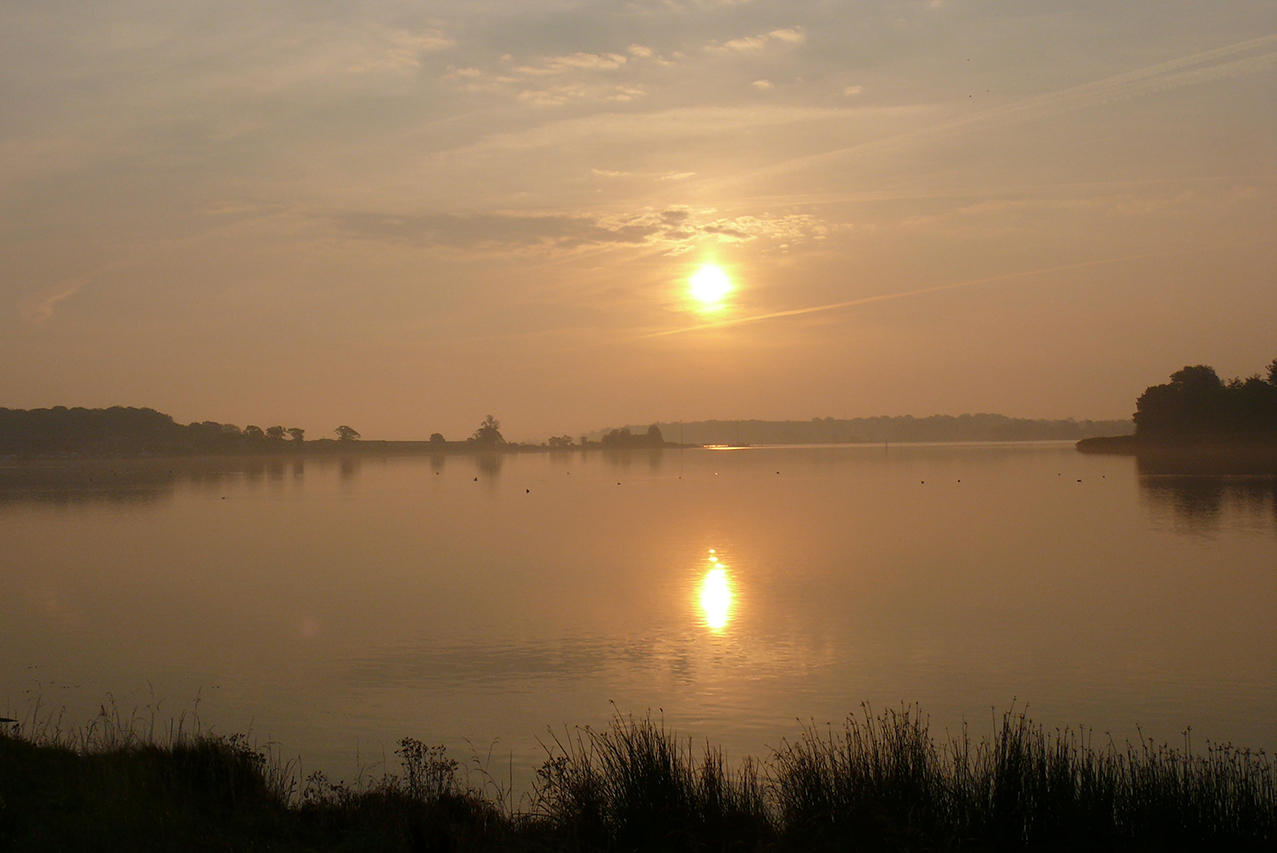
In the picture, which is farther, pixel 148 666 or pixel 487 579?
pixel 487 579

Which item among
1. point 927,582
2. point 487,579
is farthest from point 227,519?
point 927,582

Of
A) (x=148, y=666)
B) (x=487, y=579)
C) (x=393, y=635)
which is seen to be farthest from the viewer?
(x=487, y=579)

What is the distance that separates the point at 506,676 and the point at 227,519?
33200 millimetres

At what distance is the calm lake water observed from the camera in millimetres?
11719

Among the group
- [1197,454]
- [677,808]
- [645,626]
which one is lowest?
[645,626]

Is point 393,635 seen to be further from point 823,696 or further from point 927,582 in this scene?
point 927,582

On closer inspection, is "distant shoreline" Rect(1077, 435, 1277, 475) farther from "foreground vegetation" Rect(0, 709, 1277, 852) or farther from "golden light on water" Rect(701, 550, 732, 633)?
"foreground vegetation" Rect(0, 709, 1277, 852)

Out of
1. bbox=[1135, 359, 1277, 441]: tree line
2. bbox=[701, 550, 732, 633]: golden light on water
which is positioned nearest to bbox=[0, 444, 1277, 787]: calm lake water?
bbox=[701, 550, 732, 633]: golden light on water

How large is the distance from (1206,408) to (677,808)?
4407 inches

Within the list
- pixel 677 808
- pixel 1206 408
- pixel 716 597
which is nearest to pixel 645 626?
pixel 716 597

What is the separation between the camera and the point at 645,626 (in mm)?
17141

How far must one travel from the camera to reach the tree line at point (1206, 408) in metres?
95.6

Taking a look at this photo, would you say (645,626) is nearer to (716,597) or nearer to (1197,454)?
(716,597)

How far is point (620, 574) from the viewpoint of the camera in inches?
941
